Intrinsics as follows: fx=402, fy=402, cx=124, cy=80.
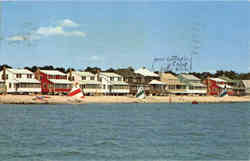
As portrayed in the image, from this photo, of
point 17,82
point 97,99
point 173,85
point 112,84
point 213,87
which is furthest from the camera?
point 213,87

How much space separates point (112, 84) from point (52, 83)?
15951 mm

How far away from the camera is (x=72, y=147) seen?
24562 millimetres

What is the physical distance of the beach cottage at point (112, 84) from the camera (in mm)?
94312

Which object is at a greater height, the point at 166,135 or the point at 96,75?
the point at 96,75

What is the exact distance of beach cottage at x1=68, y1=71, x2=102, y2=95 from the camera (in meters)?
A: 89.5

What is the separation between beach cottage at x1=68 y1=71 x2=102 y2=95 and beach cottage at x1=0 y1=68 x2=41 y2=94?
991cm

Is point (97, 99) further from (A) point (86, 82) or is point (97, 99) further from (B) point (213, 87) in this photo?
(B) point (213, 87)

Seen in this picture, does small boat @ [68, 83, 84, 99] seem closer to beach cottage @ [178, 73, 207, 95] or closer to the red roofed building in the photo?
beach cottage @ [178, 73, 207, 95]

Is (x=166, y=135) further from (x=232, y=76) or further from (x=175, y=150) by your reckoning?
(x=232, y=76)

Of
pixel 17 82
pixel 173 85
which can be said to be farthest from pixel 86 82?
pixel 173 85

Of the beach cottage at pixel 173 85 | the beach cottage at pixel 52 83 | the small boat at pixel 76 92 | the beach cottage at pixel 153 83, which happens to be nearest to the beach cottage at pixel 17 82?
the beach cottage at pixel 52 83

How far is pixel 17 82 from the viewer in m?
79.8

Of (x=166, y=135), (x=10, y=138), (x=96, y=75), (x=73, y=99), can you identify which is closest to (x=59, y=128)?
(x=10, y=138)

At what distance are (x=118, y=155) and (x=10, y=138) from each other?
32.1 ft
